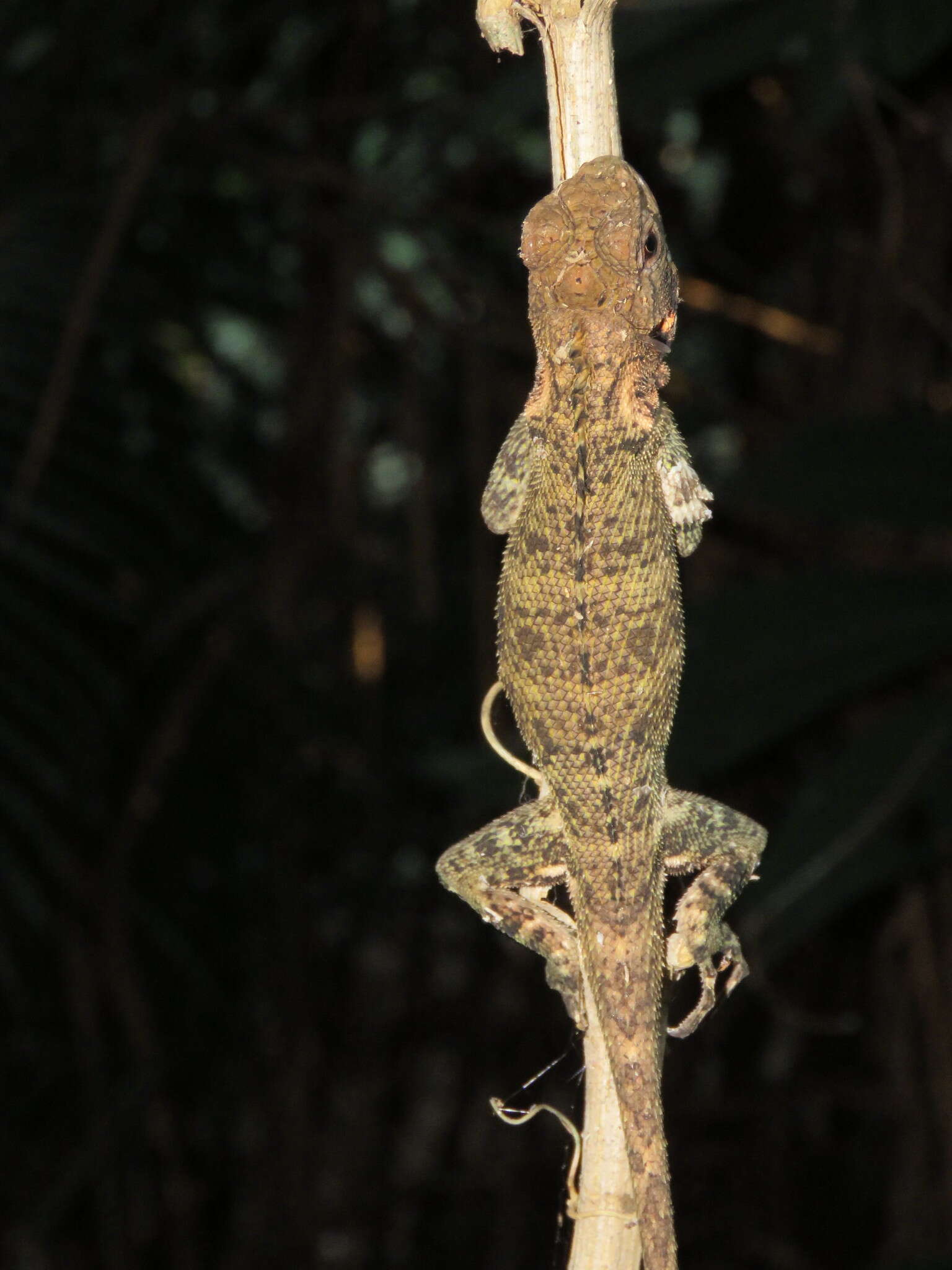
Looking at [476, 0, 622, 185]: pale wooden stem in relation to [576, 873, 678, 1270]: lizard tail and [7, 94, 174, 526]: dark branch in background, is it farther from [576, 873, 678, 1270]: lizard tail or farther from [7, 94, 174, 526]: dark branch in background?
[7, 94, 174, 526]: dark branch in background

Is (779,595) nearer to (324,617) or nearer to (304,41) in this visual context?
(324,617)

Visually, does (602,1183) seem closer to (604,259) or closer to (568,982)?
(568,982)

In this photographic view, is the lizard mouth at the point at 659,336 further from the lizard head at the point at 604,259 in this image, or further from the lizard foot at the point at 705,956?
the lizard foot at the point at 705,956

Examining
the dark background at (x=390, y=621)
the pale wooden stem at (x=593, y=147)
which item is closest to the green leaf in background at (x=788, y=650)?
the dark background at (x=390, y=621)

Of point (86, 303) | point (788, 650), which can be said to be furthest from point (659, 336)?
point (86, 303)

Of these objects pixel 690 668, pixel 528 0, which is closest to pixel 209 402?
pixel 690 668

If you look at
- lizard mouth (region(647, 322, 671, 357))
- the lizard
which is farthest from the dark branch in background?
lizard mouth (region(647, 322, 671, 357))
